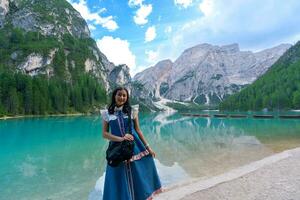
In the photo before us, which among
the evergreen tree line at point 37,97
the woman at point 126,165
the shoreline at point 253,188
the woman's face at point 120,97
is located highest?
the evergreen tree line at point 37,97

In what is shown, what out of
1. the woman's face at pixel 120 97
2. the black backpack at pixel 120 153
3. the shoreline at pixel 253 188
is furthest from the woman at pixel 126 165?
the shoreline at pixel 253 188

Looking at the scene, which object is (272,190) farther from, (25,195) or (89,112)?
(89,112)

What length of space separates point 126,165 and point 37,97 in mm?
135122

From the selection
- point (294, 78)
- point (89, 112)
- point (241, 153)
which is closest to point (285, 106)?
point (294, 78)

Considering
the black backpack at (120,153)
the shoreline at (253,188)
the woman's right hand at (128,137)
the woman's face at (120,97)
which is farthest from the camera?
the shoreline at (253,188)

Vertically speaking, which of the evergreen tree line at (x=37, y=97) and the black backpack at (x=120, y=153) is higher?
the evergreen tree line at (x=37, y=97)

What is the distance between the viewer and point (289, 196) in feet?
33.5

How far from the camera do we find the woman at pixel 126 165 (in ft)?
24.5

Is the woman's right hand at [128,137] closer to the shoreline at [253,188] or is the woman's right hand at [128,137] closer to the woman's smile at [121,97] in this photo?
the woman's smile at [121,97]

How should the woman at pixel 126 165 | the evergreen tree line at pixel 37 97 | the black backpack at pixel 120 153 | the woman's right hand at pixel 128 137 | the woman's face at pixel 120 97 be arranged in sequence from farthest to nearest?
the evergreen tree line at pixel 37 97 → the woman's face at pixel 120 97 → the woman at pixel 126 165 → the woman's right hand at pixel 128 137 → the black backpack at pixel 120 153

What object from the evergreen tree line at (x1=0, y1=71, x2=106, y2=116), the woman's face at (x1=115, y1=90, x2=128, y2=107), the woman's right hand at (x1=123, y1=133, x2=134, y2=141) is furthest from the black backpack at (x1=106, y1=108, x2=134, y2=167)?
the evergreen tree line at (x1=0, y1=71, x2=106, y2=116)

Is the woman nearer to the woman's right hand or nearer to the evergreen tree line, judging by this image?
the woman's right hand

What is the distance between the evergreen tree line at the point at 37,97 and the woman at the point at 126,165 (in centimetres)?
11698

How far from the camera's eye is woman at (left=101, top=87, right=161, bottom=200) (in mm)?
7469
